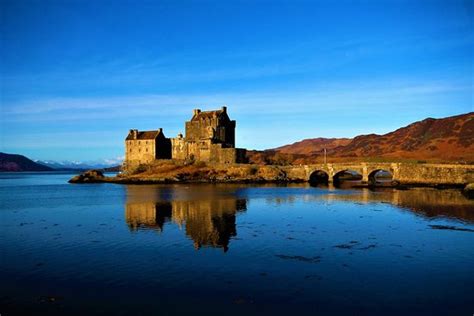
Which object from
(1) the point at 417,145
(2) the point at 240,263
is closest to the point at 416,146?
(1) the point at 417,145

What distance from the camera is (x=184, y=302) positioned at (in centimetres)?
1691

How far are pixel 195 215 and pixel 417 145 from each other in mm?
124719

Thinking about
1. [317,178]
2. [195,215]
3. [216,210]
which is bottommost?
[195,215]

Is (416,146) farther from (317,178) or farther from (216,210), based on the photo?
(216,210)

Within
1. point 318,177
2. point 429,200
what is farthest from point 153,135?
point 429,200

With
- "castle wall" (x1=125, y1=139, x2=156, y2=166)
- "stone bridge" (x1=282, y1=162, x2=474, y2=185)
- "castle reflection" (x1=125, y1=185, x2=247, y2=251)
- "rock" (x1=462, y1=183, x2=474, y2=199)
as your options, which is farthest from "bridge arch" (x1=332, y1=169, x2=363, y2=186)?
"castle wall" (x1=125, y1=139, x2=156, y2=166)

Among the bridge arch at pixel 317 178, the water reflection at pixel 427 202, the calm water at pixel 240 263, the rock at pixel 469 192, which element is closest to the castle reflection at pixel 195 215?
the calm water at pixel 240 263

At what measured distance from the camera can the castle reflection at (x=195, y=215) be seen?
101ft

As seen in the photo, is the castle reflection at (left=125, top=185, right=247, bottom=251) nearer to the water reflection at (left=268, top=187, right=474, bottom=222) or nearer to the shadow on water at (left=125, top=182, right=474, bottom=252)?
the shadow on water at (left=125, top=182, right=474, bottom=252)

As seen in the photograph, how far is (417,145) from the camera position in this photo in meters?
147

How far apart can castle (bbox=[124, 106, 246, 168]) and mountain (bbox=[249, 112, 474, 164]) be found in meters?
28.1

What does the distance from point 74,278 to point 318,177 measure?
264 feet

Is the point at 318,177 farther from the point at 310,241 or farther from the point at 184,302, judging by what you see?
the point at 184,302

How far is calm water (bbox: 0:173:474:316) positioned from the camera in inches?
661
